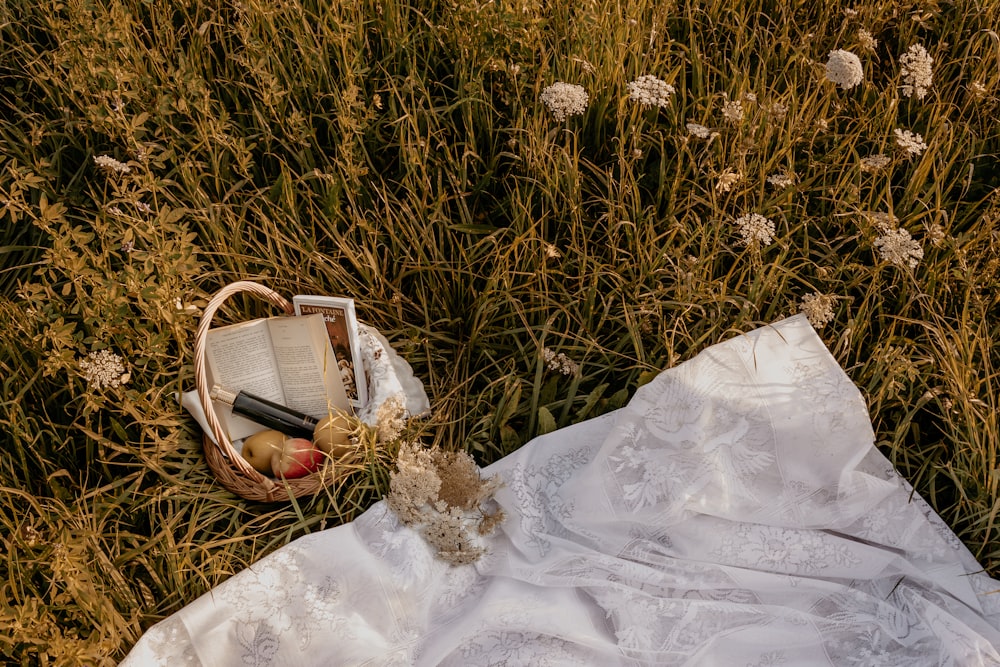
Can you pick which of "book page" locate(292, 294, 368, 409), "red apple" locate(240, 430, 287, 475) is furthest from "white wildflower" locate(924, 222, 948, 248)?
"red apple" locate(240, 430, 287, 475)

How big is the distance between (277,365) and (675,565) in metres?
1.23

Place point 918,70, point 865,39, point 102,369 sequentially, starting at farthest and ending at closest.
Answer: point 865,39, point 918,70, point 102,369

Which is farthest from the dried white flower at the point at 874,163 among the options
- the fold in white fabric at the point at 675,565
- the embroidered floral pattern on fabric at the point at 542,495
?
the embroidered floral pattern on fabric at the point at 542,495

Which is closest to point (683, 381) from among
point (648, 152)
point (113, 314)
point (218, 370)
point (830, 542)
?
point (830, 542)

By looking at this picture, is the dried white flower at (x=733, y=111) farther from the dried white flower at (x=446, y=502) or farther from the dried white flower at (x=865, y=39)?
the dried white flower at (x=446, y=502)

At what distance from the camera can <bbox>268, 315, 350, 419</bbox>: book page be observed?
7.00 feet

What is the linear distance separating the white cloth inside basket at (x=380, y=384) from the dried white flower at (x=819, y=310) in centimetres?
113

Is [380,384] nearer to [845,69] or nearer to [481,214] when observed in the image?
[481,214]

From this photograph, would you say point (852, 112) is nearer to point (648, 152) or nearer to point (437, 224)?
point (648, 152)

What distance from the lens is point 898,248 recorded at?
80.9 inches

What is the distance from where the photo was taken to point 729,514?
75.9 inches

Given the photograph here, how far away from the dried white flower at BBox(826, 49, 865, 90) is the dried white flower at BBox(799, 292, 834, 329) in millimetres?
605

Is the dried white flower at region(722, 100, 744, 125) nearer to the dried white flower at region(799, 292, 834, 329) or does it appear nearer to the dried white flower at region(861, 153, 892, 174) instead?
the dried white flower at region(861, 153, 892, 174)

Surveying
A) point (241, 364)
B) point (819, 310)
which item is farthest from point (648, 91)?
point (241, 364)
